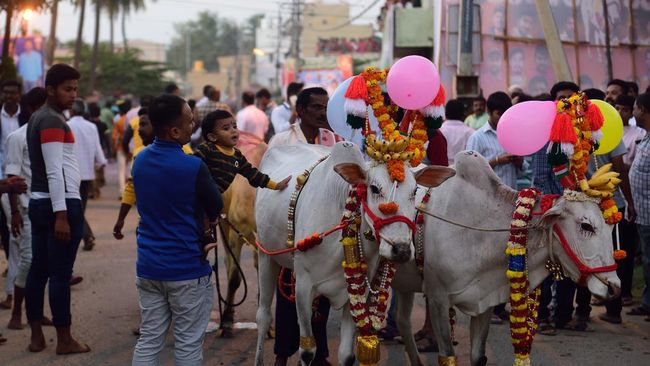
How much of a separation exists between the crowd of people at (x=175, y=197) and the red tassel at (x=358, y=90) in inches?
39.7

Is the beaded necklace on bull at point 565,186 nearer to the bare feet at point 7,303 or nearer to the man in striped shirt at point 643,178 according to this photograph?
the man in striped shirt at point 643,178

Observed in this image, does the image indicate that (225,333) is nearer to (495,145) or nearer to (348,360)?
(348,360)

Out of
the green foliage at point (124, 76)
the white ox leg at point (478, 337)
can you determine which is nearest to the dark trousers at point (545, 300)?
the white ox leg at point (478, 337)

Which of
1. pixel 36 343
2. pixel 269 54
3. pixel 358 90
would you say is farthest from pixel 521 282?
pixel 269 54

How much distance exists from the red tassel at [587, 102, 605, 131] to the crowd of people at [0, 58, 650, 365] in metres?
0.64

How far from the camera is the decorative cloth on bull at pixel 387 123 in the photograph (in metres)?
5.69

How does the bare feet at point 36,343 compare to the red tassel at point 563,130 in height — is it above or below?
below

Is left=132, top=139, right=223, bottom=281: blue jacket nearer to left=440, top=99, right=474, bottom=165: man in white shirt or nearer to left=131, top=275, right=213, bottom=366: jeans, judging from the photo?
left=131, top=275, right=213, bottom=366: jeans

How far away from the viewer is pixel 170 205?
536cm

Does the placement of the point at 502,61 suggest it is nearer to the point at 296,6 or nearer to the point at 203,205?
the point at 203,205

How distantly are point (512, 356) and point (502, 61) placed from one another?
39.4ft

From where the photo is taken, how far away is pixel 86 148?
11.9 metres

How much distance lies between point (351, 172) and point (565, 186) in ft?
4.56

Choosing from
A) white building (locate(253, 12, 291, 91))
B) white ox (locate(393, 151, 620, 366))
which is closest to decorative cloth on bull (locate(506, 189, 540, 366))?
white ox (locate(393, 151, 620, 366))
